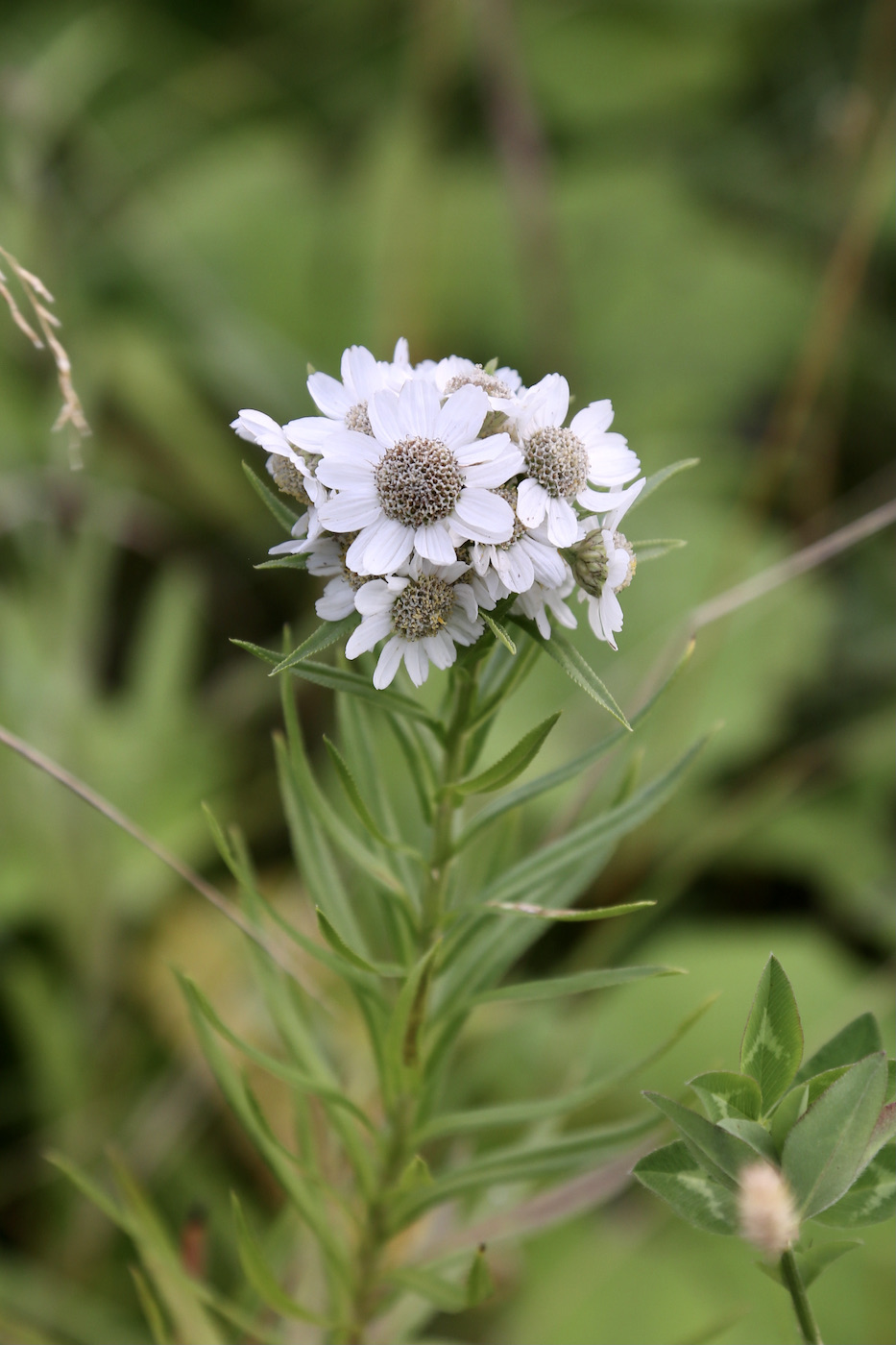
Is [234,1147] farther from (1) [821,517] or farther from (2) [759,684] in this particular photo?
(1) [821,517]

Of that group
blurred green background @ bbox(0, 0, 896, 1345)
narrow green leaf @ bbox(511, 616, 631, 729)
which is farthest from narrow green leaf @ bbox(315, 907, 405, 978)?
blurred green background @ bbox(0, 0, 896, 1345)

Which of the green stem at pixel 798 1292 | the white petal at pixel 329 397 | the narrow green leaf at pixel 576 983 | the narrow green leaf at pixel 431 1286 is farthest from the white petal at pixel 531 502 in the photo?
the narrow green leaf at pixel 431 1286

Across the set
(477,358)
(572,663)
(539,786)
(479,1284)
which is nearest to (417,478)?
(572,663)

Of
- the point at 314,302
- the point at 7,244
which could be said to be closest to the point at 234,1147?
the point at 7,244

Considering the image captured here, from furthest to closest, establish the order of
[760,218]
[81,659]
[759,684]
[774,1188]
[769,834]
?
[760,218]
[759,684]
[769,834]
[81,659]
[774,1188]

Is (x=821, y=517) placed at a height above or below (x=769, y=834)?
above

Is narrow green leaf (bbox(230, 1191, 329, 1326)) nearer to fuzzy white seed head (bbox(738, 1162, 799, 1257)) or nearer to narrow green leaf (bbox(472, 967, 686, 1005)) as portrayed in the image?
narrow green leaf (bbox(472, 967, 686, 1005))

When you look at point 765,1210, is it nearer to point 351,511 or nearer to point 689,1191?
point 689,1191
